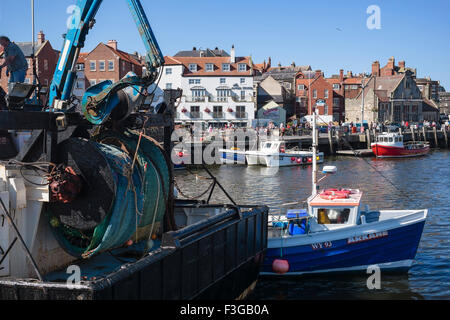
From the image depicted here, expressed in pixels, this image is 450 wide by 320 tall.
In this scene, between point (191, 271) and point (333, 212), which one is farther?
point (333, 212)


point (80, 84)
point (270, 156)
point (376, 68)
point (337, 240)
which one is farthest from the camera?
point (376, 68)

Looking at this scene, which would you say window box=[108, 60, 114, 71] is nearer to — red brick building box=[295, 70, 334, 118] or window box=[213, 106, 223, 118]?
window box=[213, 106, 223, 118]

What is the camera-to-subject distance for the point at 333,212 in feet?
54.0

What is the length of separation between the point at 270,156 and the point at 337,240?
31350 millimetres

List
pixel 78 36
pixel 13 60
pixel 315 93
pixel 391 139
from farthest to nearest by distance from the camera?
pixel 315 93 < pixel 391 139 < pixel 78 36 < pixel 13 60

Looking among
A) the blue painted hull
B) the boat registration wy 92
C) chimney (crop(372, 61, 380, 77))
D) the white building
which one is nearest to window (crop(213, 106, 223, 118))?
the white building

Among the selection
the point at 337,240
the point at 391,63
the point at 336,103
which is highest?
the point at 391,63

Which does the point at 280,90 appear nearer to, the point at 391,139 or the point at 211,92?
the point at 211,92

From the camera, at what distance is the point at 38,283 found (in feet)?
25.6

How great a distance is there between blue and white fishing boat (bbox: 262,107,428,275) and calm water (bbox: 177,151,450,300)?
442 mm

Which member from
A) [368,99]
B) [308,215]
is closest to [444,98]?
→ [368,99]

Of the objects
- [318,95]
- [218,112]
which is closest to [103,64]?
[218,112]

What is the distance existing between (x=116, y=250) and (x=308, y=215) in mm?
6836
